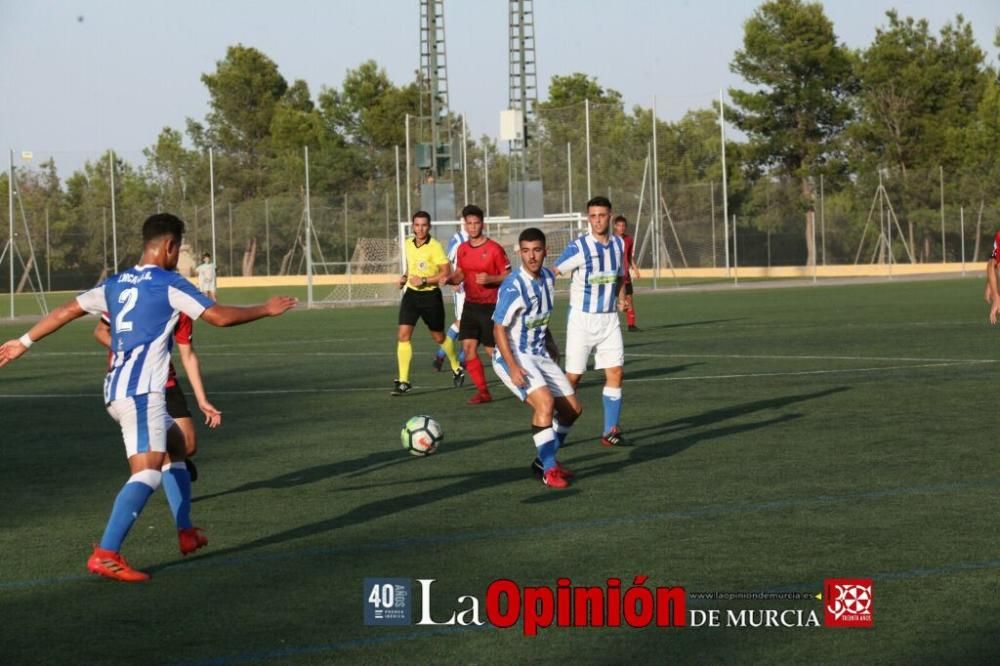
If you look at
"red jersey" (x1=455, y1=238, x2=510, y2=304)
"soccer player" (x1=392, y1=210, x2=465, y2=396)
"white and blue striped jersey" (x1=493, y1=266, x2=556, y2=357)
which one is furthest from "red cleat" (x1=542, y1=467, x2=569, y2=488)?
"soccer player" (x1=392, y1=210, x2=465, y2=396)

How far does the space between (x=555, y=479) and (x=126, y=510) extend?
328 centimetres

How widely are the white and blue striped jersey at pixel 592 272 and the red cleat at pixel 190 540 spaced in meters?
4.89

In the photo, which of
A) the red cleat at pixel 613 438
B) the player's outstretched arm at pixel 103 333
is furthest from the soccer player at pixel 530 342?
the player's outstretched arm at pixel 103 333

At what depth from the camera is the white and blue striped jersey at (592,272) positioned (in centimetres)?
1191

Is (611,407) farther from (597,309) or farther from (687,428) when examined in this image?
(687,428)

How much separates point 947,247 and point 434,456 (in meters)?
51.3

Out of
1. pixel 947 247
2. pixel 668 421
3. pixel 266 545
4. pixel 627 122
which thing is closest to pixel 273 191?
pixel 627 122

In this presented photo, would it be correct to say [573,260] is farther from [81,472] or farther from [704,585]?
[704,585]

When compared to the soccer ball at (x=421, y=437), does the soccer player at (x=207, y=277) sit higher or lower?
higher

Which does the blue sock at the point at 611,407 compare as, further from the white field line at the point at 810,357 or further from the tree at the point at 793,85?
the tree at the point at 793,85

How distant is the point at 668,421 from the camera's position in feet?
42.5

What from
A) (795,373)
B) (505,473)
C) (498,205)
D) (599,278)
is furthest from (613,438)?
(498,205)

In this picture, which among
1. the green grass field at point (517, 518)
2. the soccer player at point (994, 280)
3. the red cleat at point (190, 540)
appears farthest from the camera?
the soccer player at point (994, 280)

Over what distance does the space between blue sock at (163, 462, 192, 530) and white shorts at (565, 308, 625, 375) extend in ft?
14.7
